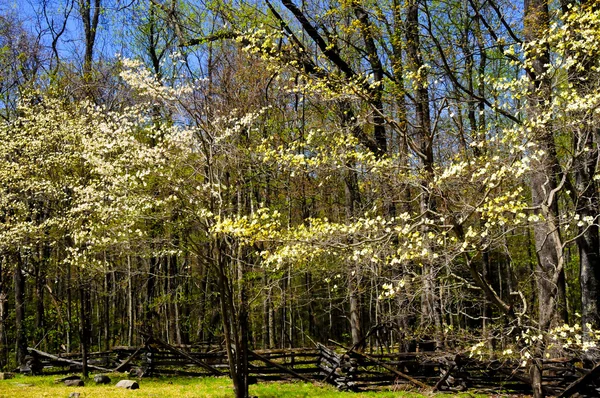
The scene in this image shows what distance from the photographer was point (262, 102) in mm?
14336

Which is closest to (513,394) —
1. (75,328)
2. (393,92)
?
(393,92)

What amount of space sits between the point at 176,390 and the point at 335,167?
262 inches

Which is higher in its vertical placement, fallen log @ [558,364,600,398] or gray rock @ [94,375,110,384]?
fallen log @ [558,364,600,398]

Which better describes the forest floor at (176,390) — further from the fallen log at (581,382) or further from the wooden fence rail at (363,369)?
the fallen log at (581,382)

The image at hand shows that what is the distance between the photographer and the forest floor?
9531 millimetres

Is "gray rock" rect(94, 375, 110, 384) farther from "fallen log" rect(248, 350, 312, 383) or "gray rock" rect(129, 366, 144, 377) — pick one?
"fallen log" rect(248, 350, 312, 383)

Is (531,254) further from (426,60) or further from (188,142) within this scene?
(188,142)

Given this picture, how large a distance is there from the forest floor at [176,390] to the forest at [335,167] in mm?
1235

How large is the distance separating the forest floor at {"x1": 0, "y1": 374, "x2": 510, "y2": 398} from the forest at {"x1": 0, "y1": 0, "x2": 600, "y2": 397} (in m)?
1.24

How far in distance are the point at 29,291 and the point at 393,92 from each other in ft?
68.6

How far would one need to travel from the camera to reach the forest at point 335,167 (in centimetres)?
562

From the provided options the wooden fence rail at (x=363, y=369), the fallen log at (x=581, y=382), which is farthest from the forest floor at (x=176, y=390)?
the fallen log at (x=581, y=382)

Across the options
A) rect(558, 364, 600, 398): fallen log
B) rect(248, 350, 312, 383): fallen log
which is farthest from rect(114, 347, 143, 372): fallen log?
rect(558, 364, 600, 398): fallen log

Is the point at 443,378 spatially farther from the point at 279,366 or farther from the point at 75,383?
the point at 75,383
